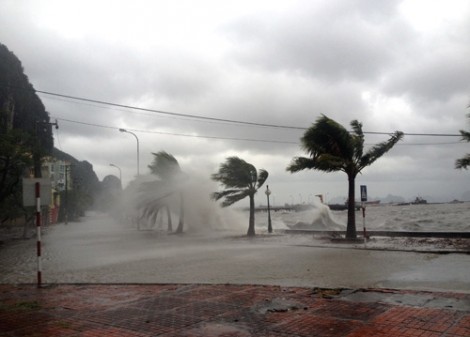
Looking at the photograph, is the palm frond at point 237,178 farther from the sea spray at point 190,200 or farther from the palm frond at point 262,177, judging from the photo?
the sea spray at point 190,200

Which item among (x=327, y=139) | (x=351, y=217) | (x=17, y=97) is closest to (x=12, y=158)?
(x=327, y=139)

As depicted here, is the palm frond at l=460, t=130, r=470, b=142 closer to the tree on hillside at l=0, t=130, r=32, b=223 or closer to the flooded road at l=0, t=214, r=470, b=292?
the flooded road at l=0, t=214, r=470, b=292

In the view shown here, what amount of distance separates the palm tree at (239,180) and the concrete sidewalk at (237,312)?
17.7 meters

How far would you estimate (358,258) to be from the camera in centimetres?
1385

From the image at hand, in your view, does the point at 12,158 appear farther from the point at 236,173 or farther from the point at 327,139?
the point at 327,139

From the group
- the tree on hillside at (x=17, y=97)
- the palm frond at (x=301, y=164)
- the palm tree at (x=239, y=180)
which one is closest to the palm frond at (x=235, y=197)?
the palm tree at (x=239, y=180)

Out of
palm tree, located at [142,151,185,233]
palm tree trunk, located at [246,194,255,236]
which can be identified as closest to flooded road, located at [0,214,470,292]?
palm tree trunk, located at [246,194,255,236]

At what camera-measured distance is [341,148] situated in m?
20.8

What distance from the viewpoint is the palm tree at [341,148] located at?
20.4 meters

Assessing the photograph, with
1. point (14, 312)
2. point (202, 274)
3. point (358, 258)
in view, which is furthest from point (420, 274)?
point (14, 312)

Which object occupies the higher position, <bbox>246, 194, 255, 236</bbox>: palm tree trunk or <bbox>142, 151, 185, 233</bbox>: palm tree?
<bbox>142, 151, 185, 233</bbox>: palm tree

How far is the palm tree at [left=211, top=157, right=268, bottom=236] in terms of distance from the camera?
88.2 ft

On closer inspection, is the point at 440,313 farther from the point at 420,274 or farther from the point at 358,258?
the point at 358,258

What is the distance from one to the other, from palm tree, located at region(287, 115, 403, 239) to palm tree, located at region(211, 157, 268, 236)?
6.07 m
